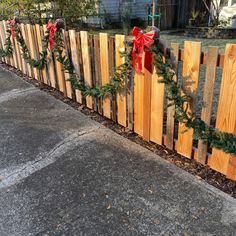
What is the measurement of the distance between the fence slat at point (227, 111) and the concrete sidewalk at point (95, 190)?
237 mm

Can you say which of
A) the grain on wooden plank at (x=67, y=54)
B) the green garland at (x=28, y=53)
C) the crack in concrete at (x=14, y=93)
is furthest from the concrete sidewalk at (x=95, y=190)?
the green garland at (x=28, y=53)

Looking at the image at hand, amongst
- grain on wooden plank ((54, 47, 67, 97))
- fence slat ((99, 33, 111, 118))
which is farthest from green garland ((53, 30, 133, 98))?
grain on wooden plank ((54, 47, 67, 97))

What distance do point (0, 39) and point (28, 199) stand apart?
5.64 meters

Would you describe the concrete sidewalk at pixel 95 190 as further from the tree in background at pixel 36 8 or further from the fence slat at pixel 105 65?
the tree in background at pixel 36 8

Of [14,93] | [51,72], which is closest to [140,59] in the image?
[51,72]

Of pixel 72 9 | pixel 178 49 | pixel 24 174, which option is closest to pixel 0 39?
pixel 72 9

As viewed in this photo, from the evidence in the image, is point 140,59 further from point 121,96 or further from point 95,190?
point 95,190

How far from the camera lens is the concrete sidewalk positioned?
2053mm

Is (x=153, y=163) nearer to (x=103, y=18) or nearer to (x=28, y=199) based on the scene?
(x=28, y=199)

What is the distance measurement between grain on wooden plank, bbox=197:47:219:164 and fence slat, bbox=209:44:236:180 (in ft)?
0.29

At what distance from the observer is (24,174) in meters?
2.68

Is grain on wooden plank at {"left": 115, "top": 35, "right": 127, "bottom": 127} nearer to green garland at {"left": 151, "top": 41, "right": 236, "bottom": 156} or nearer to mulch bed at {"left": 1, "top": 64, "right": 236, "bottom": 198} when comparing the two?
mulch bed at {"left": 1, "top": 64, "right": 236, "bottom": 198}

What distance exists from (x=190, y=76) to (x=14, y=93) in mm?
3429

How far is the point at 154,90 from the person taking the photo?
2.88m
